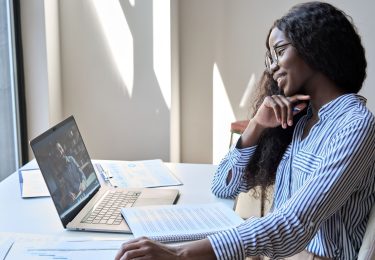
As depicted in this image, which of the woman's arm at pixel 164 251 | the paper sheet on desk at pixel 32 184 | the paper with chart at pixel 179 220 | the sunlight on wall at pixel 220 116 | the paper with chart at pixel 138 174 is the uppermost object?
the woman's arm at pixel 164 251

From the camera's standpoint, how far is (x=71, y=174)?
1.34 meters

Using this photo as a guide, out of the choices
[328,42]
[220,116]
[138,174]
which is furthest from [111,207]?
[220,116]

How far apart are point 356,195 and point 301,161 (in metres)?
0.18

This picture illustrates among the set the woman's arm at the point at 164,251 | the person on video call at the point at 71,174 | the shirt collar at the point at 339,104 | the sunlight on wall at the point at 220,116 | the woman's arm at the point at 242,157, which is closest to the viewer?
the woman's arm at the point at 164,251

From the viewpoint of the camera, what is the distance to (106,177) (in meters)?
1.67

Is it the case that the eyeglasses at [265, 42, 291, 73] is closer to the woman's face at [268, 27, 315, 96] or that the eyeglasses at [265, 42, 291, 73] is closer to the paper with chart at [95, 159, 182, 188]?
the woman's face at [268, 27, 315, 96]

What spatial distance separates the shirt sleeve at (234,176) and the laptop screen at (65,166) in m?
0.39

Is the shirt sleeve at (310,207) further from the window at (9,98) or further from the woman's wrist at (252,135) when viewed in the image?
the window at (9,98)

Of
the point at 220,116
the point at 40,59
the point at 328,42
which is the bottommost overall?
the point at 220,116

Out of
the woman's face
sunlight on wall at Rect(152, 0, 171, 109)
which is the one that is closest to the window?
sunlight on wall at Rect(152, 0, 171, 109)

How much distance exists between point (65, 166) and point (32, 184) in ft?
Answer: 1.11

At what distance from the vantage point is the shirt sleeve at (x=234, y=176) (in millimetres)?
1479

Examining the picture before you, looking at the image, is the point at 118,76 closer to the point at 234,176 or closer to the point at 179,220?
the point at 234,176

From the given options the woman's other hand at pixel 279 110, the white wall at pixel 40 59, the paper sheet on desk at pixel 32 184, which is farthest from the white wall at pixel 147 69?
the woman's other hand at pixel 279 110
